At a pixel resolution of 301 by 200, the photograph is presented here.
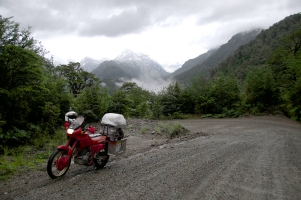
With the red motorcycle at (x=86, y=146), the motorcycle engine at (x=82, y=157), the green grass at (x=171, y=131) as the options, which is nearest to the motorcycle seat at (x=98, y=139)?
the red motorcycle at (x=86, y=146)

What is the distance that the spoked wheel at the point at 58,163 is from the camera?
3.83 meters

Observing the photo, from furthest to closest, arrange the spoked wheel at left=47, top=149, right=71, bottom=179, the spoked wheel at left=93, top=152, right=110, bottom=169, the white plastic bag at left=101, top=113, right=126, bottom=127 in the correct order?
1. the white plastic bag at left=101, top=113, right=126, bottom=127
2. the spoked wheel at left=93, top=152, right=110, bottom=169
3. the spoked wheel at left=47, top=149, right=71, bottom=179

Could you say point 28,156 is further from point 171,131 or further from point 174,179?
point 171,131

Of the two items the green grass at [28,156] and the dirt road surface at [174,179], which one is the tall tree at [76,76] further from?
the dirt road surface at [174,179]

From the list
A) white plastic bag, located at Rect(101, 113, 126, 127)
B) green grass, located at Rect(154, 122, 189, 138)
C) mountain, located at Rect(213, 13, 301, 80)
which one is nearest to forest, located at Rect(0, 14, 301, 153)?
white plastic bag, located at Rect(101, 113, 126, 127)

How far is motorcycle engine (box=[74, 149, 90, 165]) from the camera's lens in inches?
171

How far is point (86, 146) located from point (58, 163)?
66 centimetres

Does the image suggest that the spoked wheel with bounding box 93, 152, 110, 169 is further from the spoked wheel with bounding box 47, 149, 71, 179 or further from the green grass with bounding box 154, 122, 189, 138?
the green grass with bounding box 154, 122, 189, 138

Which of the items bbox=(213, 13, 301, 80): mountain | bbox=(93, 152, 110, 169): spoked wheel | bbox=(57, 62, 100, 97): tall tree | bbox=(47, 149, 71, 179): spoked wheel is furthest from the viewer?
bbox=(213, 13, 301, 80): mountain

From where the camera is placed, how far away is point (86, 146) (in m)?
4.41

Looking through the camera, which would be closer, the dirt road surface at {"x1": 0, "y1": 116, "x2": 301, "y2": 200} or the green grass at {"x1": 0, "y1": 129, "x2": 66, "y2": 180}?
the dirt road surface at {"x1": 0, "y1": 116, "x2": 301, "y2": 200}

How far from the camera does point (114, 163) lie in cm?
527

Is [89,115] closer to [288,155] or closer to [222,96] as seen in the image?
[288,155]

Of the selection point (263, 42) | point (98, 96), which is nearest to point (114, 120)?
point (98, 96)
